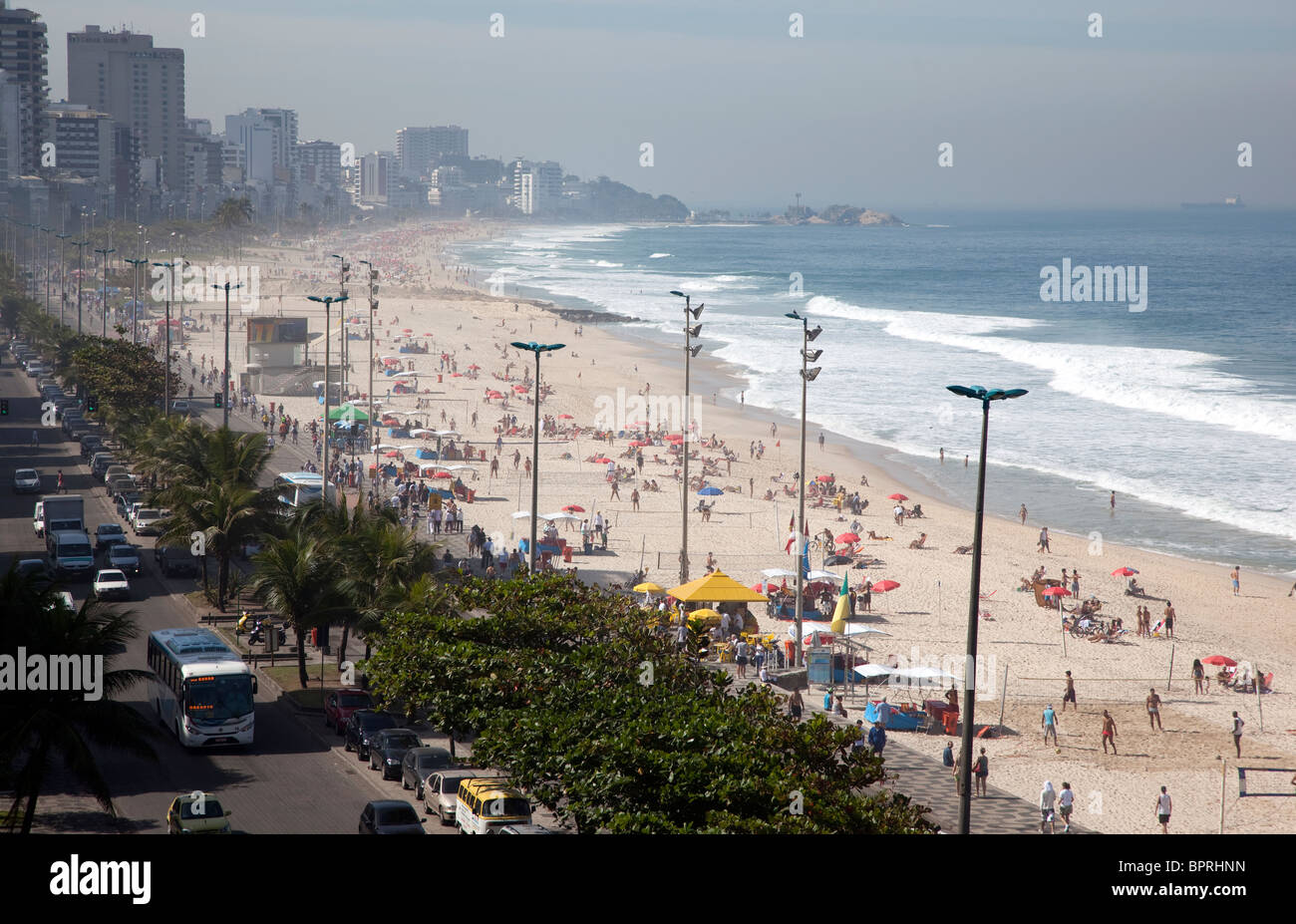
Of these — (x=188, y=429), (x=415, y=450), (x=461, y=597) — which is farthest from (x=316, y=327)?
(x=461, y=597)

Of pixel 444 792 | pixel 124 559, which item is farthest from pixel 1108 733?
pixel 124 559

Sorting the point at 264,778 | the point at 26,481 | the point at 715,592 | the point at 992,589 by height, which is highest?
the point at 26,481

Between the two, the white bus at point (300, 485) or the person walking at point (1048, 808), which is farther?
the white bus at point (300, 485)

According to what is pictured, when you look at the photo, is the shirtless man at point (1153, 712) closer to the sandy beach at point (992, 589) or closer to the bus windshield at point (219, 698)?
the sandy beach at point (992, 589)

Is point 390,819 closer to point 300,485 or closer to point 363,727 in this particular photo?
point 363,727

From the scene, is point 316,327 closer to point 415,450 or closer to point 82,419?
point 82,419

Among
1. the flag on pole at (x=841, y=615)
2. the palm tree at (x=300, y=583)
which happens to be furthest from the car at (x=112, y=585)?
the flag on pole at (x=841, y=615)
